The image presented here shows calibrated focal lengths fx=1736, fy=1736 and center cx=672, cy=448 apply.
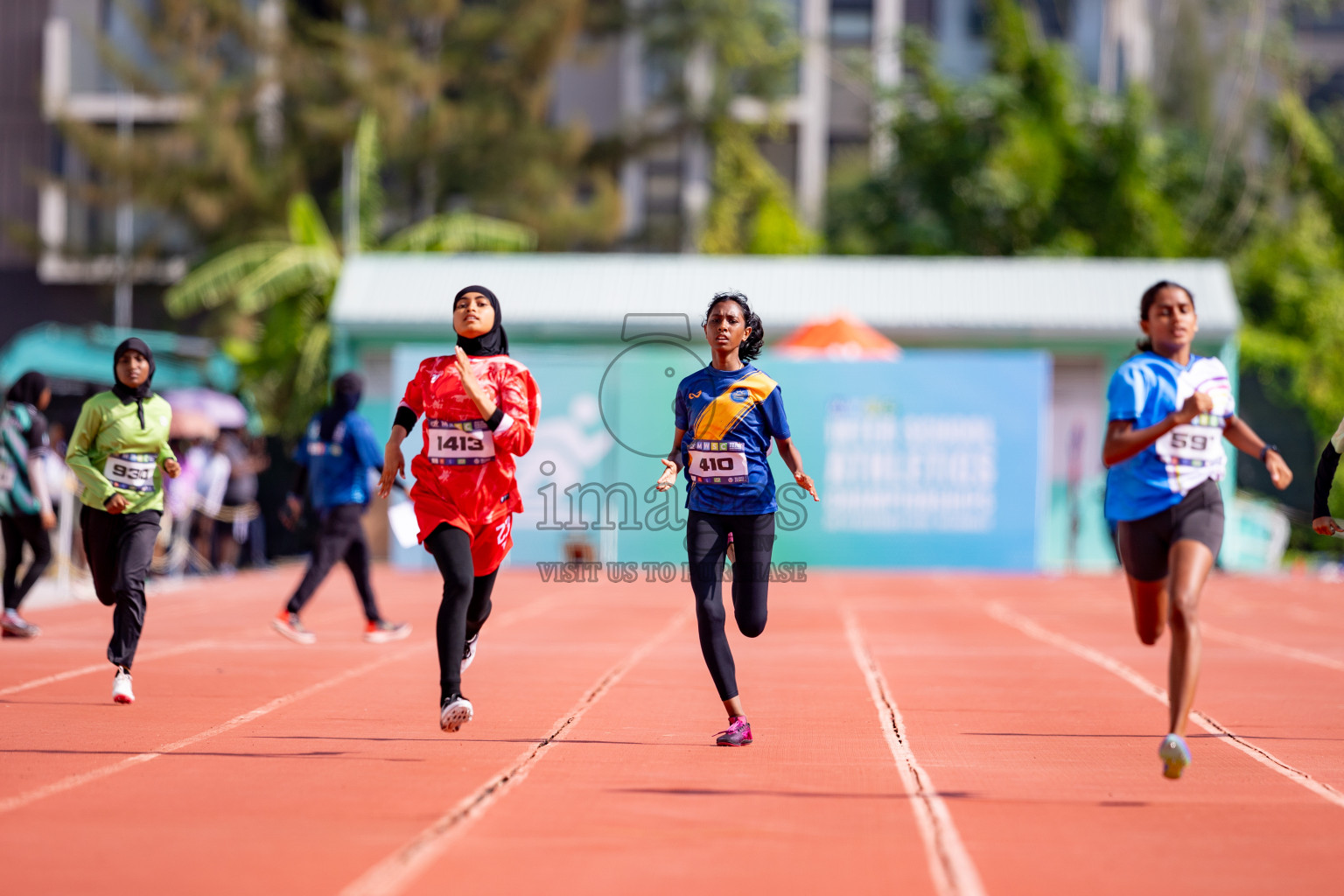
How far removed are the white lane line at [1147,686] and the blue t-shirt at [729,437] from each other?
2488 mm

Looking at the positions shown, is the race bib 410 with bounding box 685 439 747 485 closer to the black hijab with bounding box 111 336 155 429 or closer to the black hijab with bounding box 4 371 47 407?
the black hijab with bounding box 111 336 155 429

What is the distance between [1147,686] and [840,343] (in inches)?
500

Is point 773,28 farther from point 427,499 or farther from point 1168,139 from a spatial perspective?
point 427,499

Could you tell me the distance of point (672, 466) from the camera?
7.87 metres

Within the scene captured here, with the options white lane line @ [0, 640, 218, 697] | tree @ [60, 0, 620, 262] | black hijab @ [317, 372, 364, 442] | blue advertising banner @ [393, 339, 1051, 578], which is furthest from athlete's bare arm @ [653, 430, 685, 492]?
tree @ [60, 0, 620, 262]

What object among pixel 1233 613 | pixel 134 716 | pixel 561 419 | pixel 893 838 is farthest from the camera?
pixel 561 419

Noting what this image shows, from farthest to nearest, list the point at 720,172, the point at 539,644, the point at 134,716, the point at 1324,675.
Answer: the point at 720,172, the point at 539,644, the point at 1324,675, the point at 134,716

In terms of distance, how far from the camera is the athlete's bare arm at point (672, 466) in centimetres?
778

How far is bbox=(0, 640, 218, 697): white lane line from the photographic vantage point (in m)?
9.97

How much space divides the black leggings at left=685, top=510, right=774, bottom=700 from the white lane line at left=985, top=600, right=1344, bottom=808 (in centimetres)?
234

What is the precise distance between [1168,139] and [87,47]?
27.2 meters

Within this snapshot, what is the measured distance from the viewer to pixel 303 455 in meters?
13.2

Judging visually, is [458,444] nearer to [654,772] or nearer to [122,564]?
[654,772]

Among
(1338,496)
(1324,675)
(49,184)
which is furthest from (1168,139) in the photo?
(1324,675)
